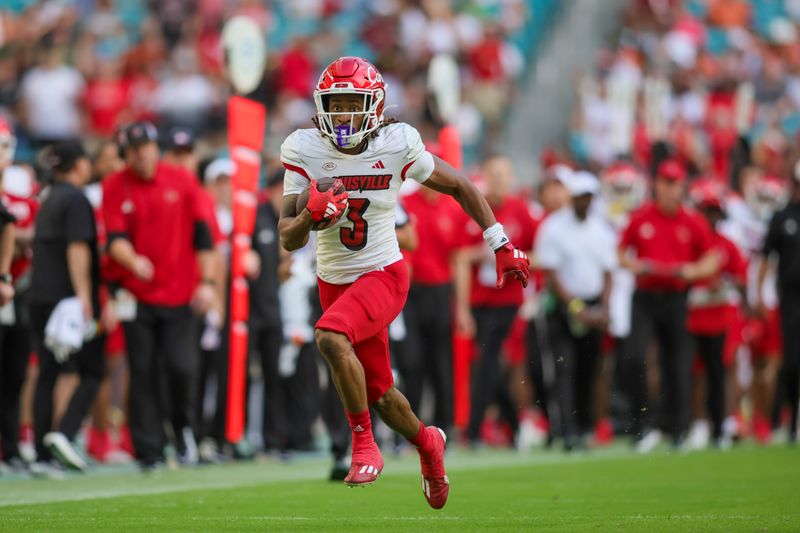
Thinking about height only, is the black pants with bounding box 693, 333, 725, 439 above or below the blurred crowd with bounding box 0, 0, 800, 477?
below

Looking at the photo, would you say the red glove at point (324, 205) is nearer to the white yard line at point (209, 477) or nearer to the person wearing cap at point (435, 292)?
the white yard line at point (209, 477)

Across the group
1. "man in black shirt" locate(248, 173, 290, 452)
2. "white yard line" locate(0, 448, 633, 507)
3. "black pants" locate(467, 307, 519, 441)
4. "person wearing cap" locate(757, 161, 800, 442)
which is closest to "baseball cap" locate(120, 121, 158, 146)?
"man in black shirt" locate(248, 173, 290, 452)

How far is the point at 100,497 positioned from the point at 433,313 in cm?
549

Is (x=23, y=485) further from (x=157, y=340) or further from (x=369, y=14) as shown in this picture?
(x=369, y=14)

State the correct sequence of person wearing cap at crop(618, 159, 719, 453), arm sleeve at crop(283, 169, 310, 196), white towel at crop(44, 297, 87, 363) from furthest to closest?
person wearing cap at crop(618, 159, 719, 453)
white towel at crop(44, 297, 87, 363)
arm sleeve at crop(283, 169, 310, 196)

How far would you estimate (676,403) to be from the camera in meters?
14.7

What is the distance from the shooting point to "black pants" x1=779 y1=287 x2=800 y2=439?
15.0 m

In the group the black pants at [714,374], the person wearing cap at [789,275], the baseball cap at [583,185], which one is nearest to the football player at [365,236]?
the baseball cap at [583,185]

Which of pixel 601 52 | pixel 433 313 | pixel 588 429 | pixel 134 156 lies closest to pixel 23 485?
pixel 134 156

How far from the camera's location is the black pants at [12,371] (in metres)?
11.2

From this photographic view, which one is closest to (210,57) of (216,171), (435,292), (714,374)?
(216,171)

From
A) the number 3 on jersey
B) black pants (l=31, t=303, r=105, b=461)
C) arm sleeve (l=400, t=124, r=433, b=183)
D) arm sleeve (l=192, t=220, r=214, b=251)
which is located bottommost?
black pants (l=31, t=303, r=105, b=461)

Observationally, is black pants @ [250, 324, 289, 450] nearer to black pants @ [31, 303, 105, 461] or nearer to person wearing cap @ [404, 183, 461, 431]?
person wearing cap @ [404, 183, 461, 431]

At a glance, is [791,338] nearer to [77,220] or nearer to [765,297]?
[765,297]
